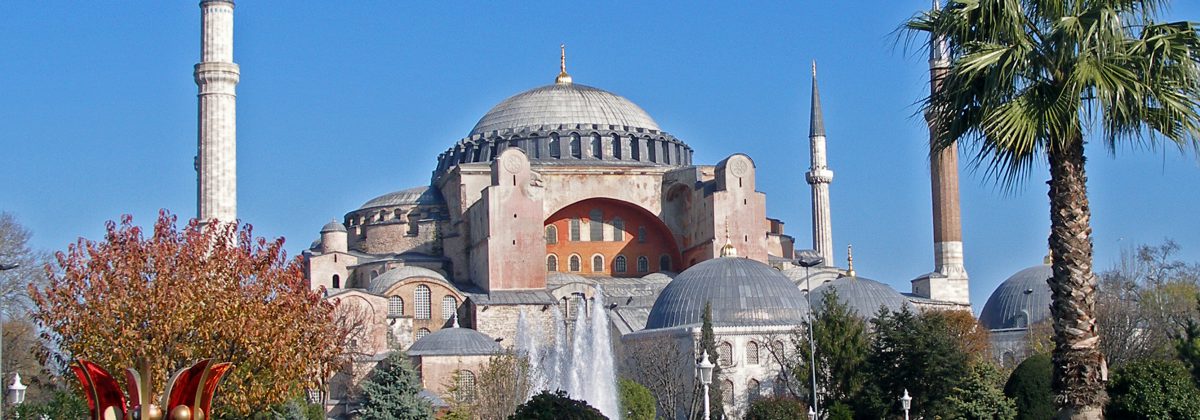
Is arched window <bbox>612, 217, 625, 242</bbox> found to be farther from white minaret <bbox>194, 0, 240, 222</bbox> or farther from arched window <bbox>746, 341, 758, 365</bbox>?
white minaret <bbox>194, 0, 240, 222</bbox>

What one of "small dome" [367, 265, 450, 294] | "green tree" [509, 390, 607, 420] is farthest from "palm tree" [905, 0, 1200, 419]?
"small dome" [367, 265, 450, 294]

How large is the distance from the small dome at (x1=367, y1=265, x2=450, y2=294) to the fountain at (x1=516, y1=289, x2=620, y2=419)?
9.83 ft

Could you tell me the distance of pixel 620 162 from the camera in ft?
178

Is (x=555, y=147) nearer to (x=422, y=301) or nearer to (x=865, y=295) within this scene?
(x=422, y=301)

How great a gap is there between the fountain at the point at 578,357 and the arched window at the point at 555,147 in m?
7.64

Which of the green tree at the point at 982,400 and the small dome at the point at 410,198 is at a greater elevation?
the small dome at the point at 410,198

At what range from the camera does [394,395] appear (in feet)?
86.6

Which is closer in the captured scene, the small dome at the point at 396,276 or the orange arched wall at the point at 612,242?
the small dome at the point at 396,276

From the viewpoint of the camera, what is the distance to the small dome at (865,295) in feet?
141

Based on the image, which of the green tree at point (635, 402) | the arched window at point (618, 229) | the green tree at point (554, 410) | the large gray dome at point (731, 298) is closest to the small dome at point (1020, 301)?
the large gray dome at point (731, 298)

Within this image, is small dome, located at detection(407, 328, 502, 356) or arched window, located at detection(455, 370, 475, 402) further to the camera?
small dome, located at detection(407, 328, 502, 356)

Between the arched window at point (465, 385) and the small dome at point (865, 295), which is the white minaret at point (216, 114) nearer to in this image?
the arched window at point (465, 385)

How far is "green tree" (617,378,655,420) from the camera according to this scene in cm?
3428

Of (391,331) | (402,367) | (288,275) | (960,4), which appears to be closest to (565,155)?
(391,331)
